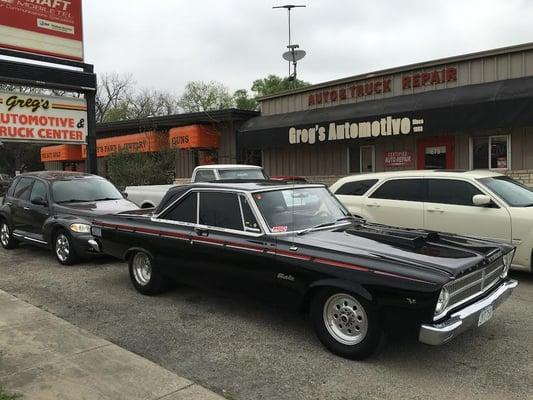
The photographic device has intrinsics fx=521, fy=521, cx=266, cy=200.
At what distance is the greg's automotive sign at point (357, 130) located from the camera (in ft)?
43.1

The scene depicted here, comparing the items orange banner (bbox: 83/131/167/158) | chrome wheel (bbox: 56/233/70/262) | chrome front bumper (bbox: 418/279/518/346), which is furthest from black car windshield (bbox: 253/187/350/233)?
orange banner (bbox: 83/131/167/158)

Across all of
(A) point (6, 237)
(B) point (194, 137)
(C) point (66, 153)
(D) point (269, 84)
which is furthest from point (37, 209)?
(D) point (269, 84)

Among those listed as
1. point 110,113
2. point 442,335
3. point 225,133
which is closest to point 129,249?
point 442,335

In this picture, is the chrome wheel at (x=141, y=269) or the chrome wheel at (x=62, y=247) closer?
the chrome wheel at (x=141, y=269)

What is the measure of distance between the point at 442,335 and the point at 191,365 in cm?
209

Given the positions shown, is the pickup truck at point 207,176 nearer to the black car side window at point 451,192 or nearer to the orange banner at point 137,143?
the black car side window at point 451,192

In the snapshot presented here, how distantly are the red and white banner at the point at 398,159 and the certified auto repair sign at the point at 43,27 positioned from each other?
29.5 feet

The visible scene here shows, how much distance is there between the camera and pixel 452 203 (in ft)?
25.7

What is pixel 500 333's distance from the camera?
5125mm

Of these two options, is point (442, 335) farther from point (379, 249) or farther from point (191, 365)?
point (191, 365)

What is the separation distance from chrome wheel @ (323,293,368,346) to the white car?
370cm

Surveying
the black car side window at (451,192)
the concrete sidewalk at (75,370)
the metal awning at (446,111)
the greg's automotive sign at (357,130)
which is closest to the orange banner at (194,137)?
the metal awning at (446,111)

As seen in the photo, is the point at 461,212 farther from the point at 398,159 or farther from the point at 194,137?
the point at 194,137

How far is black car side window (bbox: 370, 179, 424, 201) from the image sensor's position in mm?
8289
